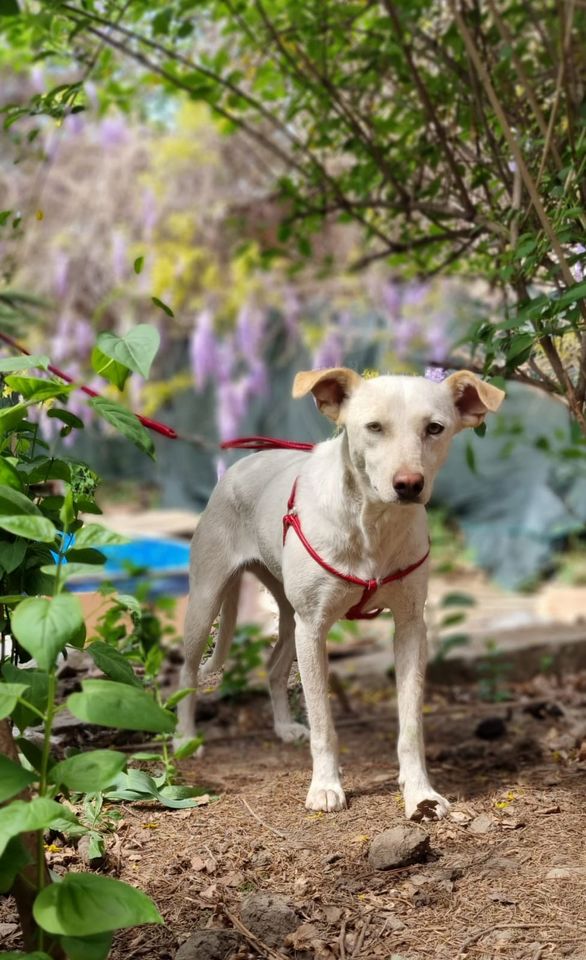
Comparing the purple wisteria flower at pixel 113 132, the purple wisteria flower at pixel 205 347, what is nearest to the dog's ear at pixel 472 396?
the purple wisteria flower at pixel 205 347

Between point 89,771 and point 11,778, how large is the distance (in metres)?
0.12

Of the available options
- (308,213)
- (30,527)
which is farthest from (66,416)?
(308,213)

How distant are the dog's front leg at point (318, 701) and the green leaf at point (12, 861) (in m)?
1.09

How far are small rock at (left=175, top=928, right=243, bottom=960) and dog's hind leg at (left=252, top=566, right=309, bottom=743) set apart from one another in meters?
1.20

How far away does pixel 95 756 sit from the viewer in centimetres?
159

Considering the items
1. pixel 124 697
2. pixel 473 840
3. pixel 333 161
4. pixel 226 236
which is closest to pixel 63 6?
pixel 333 161

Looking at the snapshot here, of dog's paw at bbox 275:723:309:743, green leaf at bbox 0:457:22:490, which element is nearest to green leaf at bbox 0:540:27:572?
green leaf at bbox 0:457:22:490

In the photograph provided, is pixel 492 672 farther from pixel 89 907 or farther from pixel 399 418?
pixel 89 907

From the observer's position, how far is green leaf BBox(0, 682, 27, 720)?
1.53 metres

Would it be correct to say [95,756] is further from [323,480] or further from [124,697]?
[323,480]

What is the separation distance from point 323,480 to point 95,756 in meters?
1.11

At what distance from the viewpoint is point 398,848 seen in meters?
2.15

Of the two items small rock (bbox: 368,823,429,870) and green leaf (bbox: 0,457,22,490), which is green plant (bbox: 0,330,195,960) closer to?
green leaf (bbox: 0,457,22,490)

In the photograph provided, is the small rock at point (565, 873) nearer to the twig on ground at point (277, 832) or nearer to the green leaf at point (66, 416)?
the twig on ground at point (277, 832)
